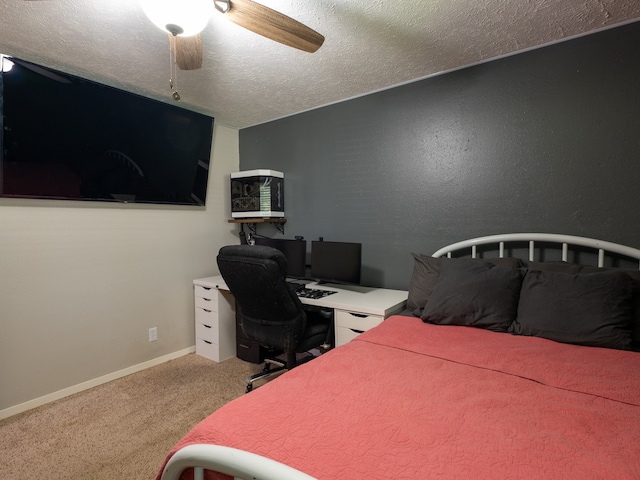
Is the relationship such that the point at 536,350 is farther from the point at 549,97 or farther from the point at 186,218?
the point at 186,218

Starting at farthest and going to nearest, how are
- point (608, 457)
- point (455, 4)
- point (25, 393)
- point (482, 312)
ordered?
point (25, 393), point (482, 312), point (455, 4), point (608, 457)

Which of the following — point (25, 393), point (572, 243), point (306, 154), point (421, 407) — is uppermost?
point (306, 154)

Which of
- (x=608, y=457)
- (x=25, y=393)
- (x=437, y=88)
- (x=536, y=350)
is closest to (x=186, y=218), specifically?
(x=25, y=393)

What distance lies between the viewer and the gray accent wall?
1878 millimetres

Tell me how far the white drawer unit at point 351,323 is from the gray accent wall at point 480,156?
64 centimetres

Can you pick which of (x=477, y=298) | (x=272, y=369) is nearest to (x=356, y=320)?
(x=477, y=298)

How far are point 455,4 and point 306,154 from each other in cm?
177

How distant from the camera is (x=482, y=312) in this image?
1793mm

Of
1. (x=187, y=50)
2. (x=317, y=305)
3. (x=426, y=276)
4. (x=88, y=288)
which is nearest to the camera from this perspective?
(x=187, y=50)

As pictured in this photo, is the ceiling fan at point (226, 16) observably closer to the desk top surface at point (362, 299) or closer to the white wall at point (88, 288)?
the desk top surface at point (362, 299)

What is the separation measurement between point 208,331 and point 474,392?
2.50 metres

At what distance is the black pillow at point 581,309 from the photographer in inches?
59.7

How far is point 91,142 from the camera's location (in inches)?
97.0

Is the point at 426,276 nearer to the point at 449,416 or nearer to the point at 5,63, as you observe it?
the point at 449,416
